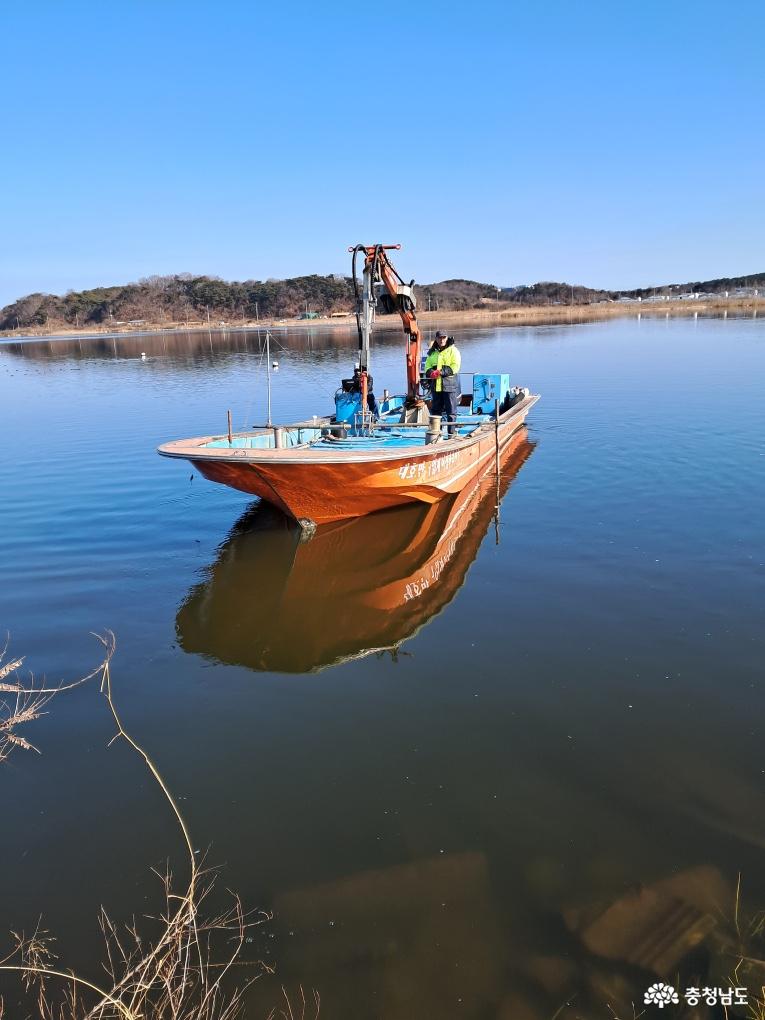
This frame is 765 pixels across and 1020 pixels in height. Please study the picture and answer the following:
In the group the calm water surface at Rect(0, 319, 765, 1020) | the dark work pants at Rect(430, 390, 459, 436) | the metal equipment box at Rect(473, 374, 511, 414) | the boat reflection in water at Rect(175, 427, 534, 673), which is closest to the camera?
the calm water surface at Rect(0, 319, 765, 1020)

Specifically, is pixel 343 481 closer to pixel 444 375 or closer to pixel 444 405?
pixel 444 375

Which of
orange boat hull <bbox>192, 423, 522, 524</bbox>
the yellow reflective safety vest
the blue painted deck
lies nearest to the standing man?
the yellow reflective safety vest

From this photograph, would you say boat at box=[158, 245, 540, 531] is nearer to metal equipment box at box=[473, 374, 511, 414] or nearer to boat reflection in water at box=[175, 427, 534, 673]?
boat reflection in water at box=[175, 427, 534, 673]

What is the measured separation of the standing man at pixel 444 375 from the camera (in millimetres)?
12133

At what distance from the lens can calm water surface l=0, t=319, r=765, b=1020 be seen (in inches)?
142

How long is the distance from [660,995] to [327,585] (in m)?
5.64

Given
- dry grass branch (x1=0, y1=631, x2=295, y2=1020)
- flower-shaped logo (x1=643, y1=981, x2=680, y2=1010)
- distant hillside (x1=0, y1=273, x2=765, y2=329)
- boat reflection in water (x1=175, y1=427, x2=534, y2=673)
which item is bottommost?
flower-shaped logo (x1=643, y1=981, x2=680, y2=1010)

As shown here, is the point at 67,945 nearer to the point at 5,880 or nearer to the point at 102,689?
the point at 5,880

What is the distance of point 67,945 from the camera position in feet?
11.6

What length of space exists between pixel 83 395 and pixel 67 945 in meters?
26.2

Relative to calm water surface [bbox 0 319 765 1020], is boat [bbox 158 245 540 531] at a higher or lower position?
higher

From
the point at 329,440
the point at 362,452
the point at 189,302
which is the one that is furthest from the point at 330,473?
the point at 189,302

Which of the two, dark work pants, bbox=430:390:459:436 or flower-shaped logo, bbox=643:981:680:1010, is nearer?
flower-shaped logo, bbox=643:981:680:1010

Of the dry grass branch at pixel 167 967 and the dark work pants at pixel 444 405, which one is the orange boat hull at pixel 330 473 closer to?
the dark work pants at pixel 444 405
